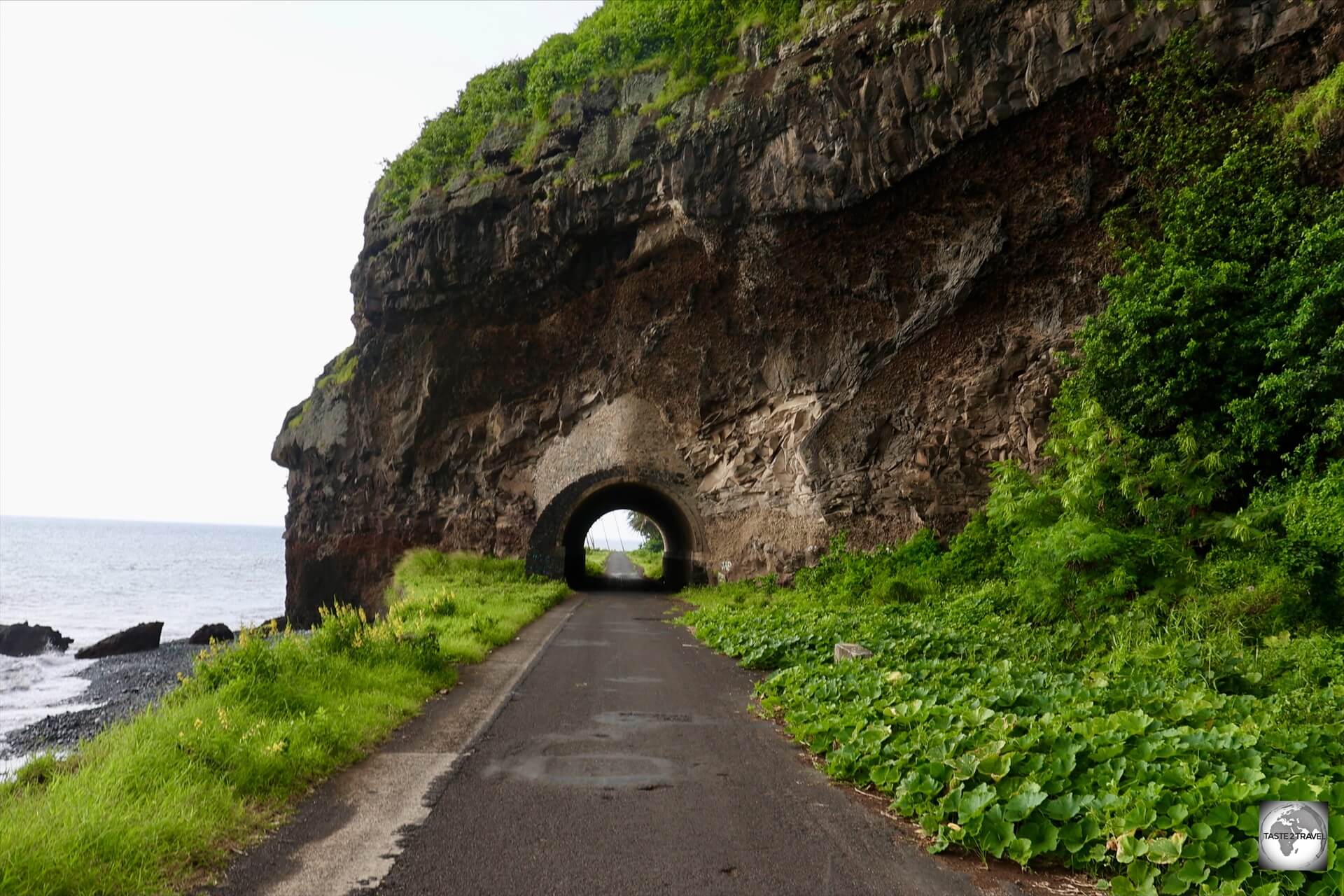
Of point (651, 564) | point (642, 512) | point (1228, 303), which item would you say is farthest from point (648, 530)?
point (1228, 303)

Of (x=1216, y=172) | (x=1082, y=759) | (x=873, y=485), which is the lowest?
(x=1082, y=759)

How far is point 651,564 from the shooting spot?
59.6m

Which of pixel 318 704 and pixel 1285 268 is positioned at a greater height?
pixel 1285 268

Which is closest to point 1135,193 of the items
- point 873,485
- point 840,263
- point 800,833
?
point 840,263

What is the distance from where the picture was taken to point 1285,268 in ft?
42.1

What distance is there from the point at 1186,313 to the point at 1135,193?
5.88 m

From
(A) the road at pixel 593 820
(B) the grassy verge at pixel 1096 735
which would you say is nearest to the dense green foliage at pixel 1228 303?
(B) the grassy verge at pixel 1096 735

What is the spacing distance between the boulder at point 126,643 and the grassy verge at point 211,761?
19134 millimetres

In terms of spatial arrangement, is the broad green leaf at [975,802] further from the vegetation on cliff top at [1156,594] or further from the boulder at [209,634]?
the boulder at [209,634]

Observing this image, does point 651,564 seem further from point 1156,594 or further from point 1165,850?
point 1165,850

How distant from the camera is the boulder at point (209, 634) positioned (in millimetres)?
27516

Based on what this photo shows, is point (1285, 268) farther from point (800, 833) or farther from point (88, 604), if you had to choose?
point (88, 604)

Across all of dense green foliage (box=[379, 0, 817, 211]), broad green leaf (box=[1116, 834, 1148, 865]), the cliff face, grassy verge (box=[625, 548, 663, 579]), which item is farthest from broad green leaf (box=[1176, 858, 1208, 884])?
grassy verge (box=[625, 548, 663, 579])

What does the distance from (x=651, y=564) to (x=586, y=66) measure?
3901 cm
